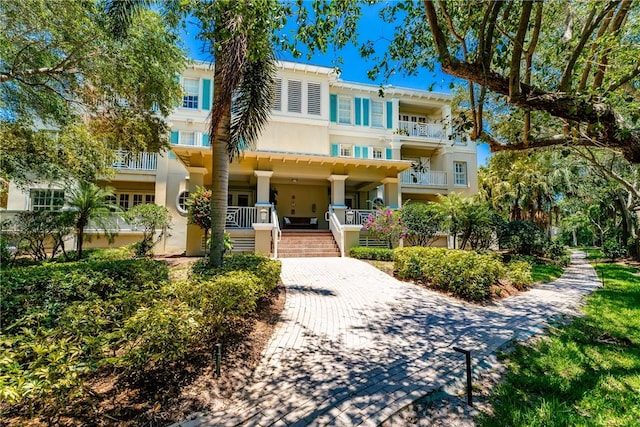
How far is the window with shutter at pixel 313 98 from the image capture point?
1775 cm

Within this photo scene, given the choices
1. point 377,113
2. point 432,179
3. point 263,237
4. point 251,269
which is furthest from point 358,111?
point 251,269

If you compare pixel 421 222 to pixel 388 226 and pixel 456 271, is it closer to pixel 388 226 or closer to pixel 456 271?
pixel 388 226

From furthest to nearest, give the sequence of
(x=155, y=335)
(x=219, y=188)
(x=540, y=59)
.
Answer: (x=540, y=59) → (x=219, y=188) → (x=155, y=335)

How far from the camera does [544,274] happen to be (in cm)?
1090

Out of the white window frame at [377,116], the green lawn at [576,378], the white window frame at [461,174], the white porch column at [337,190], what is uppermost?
the white window frame at [377,116]

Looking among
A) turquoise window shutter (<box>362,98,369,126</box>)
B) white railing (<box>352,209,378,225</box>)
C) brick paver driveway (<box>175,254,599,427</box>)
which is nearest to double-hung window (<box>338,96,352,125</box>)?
turquoise window shutter (<box>362,98,369,126</box>)

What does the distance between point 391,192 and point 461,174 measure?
7839mm

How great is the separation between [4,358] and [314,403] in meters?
2.67

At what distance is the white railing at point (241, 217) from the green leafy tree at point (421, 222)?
7121 millimetres

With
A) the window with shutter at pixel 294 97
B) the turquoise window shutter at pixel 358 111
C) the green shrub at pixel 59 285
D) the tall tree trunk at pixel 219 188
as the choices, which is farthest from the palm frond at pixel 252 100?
the turquoise window shutter at pixel 358 111

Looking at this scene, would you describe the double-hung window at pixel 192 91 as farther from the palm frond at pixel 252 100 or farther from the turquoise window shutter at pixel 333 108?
the palm frond at pixel 252 100

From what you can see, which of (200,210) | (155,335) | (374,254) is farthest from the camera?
(374,254)

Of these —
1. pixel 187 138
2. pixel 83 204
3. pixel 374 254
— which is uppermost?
pixel 187 138

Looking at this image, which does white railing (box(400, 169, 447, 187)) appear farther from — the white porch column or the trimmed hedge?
the trimmed hedge
